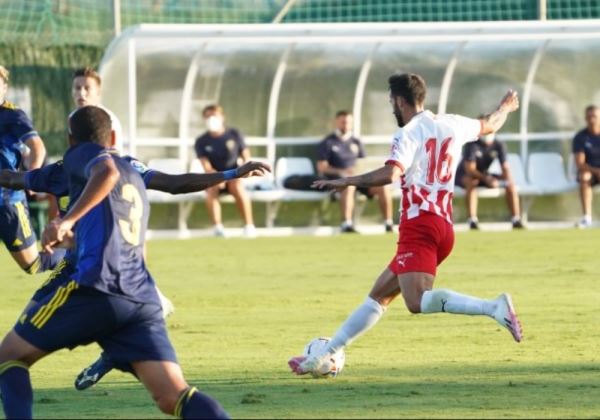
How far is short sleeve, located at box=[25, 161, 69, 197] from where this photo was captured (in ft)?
27.5

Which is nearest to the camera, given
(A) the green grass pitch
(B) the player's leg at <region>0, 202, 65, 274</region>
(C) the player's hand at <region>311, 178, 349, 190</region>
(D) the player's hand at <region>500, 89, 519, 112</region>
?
(A) the green grass pitch

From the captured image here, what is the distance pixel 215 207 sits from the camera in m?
24.5

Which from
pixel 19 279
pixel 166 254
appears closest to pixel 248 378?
pixel 19 279

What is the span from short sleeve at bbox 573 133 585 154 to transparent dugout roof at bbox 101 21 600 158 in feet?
5.29

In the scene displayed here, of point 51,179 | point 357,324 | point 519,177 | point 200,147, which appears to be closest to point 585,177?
point 519,177

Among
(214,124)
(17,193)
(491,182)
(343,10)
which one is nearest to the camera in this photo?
(17,193)

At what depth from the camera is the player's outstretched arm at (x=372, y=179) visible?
934 cm

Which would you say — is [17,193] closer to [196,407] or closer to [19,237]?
[19,237]

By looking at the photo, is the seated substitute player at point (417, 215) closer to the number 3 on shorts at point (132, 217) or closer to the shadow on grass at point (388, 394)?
the shadow on grass at point (388, 394)

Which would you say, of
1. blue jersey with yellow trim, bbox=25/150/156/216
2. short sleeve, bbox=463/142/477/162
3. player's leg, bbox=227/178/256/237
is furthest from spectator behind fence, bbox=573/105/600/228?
blue jersey with yellow trim, bbox=25/150/156/216

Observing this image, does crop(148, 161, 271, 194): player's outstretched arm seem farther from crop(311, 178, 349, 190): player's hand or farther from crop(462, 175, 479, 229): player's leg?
crop(462, 175, 479, 229): player's leg

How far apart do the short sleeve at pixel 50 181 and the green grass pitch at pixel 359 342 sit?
3.94 ft

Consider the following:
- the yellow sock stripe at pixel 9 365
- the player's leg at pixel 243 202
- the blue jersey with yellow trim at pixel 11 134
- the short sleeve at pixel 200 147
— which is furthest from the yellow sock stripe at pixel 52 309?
the short sleeve at pixel 200 147

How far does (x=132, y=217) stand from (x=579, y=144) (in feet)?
61.7
